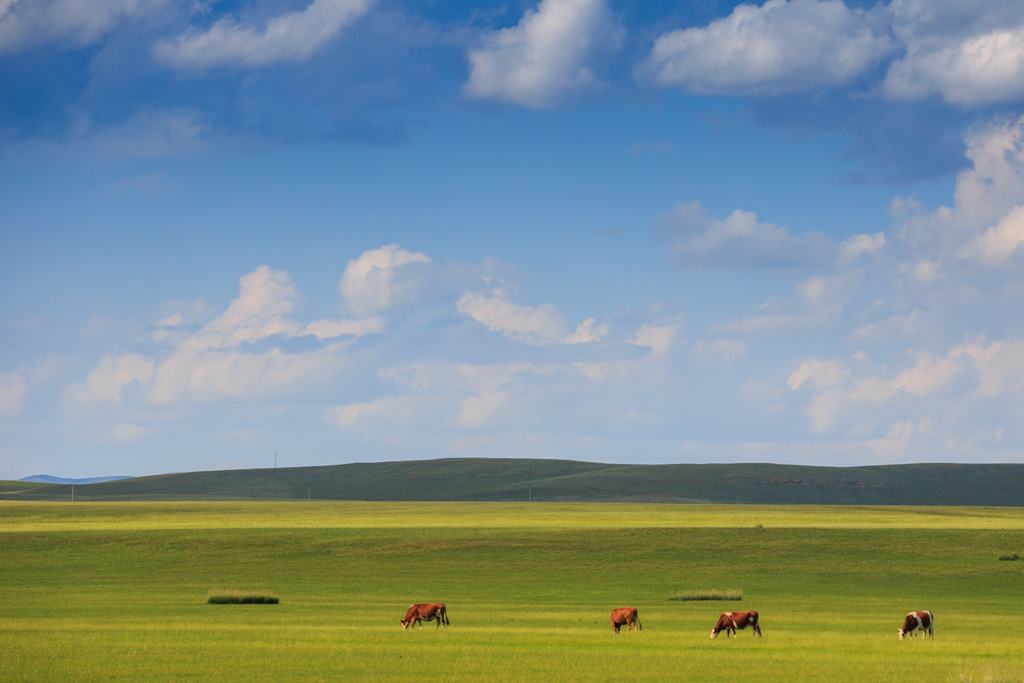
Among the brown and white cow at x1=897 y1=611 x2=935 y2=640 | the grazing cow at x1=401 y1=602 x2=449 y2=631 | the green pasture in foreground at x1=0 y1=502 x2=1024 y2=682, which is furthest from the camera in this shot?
the grazing cow at x1=401 y1=602 x2=449 y2=631

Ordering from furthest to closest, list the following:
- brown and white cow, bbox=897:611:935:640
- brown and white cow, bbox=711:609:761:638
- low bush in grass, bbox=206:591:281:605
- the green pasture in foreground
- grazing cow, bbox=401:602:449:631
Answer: low bush in grass, bbox=206:591:281:605 → grazing cow, bbox=401:602:449:631 → brown and white cow, bbox=711:609:761:638 → brown and white cow, bbox=897:611:935:640 → the green pasture in foreground

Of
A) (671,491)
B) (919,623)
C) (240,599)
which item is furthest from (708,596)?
(671,491)

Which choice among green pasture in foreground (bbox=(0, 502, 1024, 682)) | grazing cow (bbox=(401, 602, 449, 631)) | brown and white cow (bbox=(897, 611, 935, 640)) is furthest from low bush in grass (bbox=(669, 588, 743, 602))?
brown and white cow (bbox=(897, 611, 935, 640))

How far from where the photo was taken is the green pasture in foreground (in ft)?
97.9

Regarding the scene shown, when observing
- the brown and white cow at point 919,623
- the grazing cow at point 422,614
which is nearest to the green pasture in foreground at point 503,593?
the grazing cow at point 422,614

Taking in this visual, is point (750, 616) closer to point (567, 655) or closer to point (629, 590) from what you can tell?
point (567, 655)

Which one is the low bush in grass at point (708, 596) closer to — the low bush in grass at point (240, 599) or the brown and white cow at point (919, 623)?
the low bush in grass at point (240, 599)

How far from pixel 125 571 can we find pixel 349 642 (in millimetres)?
32559

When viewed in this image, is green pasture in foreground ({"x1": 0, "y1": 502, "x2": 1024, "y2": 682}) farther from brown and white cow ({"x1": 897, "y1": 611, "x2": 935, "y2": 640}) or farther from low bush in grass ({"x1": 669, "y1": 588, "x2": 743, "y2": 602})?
brown and white cow ({"x1": 897, "y1": 611, "x2": 935, "y2": 640})

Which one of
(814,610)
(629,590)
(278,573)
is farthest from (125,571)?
(814,610)

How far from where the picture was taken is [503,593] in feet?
181

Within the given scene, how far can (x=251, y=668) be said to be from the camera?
94.2 feet

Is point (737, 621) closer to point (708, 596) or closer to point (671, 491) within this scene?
point (708, 596)

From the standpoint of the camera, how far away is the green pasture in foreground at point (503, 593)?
29.8 metres
